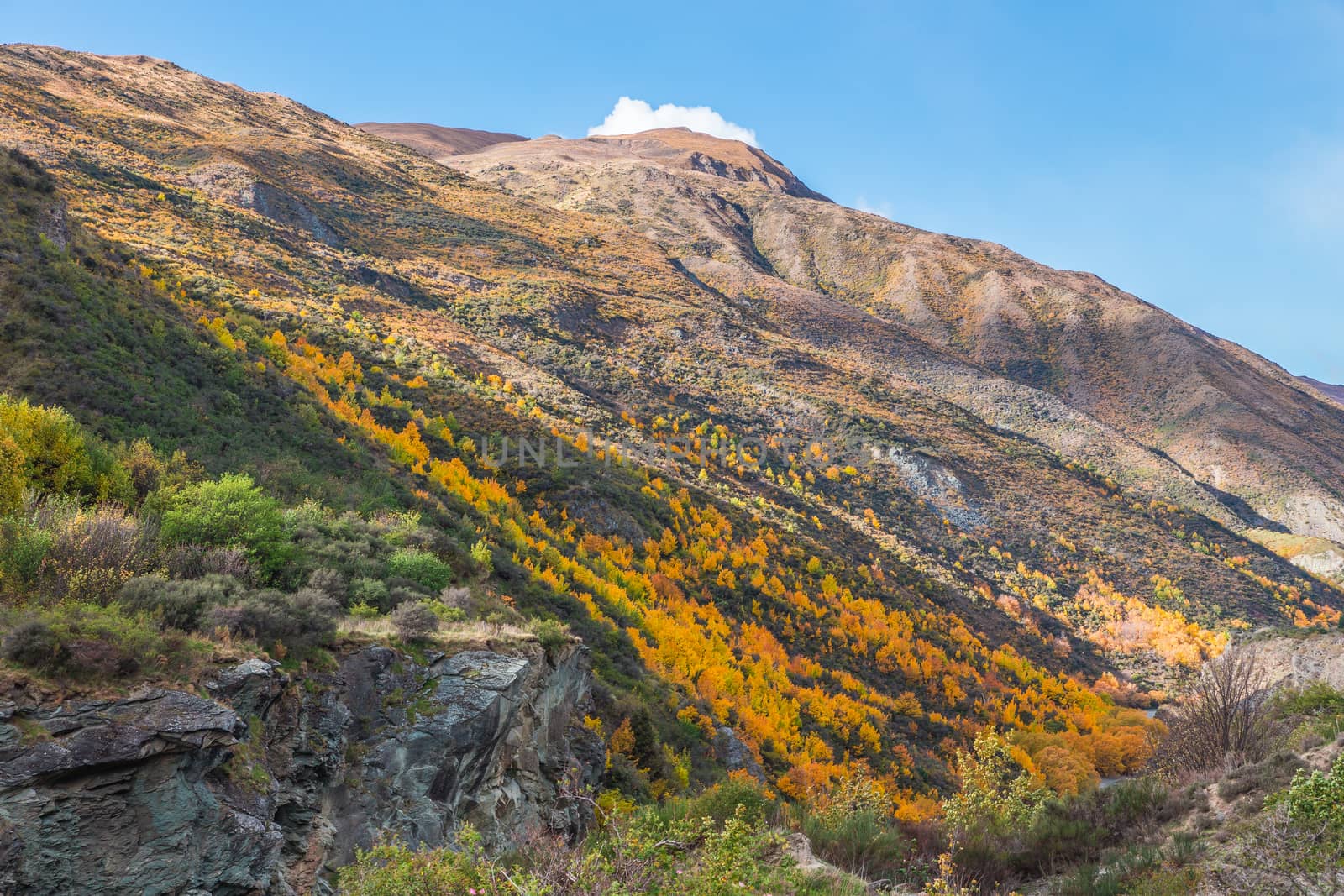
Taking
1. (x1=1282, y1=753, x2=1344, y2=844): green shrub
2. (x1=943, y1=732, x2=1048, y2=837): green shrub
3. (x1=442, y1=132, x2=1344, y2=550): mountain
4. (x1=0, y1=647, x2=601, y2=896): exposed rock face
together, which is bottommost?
(x1=943, y1=732, x2=1048, y2=837): green shrub

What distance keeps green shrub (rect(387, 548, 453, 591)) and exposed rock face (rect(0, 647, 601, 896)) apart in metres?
3.13

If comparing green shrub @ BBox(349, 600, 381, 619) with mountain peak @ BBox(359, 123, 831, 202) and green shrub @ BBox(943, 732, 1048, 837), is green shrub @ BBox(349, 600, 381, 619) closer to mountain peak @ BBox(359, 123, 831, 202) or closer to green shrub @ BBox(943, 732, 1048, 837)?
green shrub @ BBox(943, 732, 1048, 837)

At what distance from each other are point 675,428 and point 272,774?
136ft

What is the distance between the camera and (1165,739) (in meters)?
19.6

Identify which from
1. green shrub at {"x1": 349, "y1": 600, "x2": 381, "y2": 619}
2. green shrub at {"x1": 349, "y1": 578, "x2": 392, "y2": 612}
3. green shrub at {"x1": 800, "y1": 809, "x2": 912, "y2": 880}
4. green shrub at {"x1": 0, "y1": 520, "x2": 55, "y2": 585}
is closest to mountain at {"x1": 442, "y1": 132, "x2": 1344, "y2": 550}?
green shrub at {"x1": 800, "y1": 809, "x2": 912, "y2": 880}

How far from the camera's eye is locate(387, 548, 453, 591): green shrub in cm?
1327

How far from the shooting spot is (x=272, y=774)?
7.55 m

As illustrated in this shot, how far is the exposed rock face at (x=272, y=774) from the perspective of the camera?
575 centimetres

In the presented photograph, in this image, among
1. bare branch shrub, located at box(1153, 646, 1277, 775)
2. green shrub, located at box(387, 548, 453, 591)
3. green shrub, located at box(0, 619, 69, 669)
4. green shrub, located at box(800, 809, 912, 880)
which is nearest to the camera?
green shrub, located at box(0, 619, 69, 669)

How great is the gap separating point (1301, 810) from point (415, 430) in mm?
25889

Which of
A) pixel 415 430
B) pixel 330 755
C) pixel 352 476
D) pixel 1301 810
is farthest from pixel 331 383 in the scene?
pixel 1301 810

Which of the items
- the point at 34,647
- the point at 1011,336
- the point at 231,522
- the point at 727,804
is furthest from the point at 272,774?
the point at 1011,336

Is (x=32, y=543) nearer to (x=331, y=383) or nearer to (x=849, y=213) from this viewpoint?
(x=331, y=383)

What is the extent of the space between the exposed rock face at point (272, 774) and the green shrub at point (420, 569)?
10.3ft
